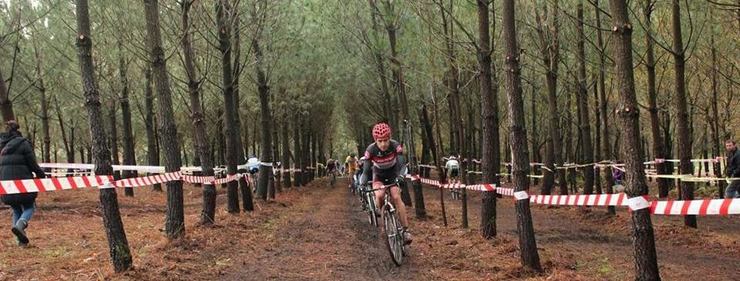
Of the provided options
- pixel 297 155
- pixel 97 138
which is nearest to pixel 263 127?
pixel 97 138

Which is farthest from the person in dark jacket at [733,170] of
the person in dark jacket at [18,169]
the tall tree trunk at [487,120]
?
the person in dark jacket at [18,169]

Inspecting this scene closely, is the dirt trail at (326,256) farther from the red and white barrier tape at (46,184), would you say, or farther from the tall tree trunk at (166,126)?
the red and white barrier tape at (46,184)

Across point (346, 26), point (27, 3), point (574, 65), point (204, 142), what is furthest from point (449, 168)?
point (27, 3)

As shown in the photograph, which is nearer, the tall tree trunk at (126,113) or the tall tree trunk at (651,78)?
the tall tree trunk at (651,78)

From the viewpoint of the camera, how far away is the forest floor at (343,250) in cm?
758

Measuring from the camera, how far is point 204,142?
12539 mm

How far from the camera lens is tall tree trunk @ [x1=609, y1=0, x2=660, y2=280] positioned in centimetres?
548

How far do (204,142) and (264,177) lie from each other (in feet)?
23.4

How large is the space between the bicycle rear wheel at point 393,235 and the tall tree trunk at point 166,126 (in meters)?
3.46

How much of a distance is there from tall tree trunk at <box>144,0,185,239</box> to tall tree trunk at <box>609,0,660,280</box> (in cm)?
689

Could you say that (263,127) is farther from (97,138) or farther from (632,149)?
(632,149)

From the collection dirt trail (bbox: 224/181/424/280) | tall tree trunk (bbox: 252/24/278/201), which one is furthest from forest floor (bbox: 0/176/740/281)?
→ tall tree trunk (bbox: 252/24/278/201)

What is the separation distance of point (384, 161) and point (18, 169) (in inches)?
211

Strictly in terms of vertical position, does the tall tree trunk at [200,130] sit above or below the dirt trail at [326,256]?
above
